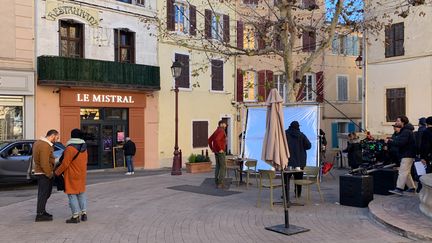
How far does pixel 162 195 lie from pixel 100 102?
1108 centimetres

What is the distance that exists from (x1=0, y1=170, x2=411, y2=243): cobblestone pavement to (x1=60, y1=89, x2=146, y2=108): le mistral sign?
943cm

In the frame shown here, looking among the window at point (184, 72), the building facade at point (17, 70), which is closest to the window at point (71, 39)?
the building facade at point (17, 70)

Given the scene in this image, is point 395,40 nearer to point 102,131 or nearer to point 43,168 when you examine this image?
point 102,131

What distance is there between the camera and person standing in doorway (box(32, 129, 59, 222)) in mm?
8625

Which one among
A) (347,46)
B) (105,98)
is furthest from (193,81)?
(347,46)

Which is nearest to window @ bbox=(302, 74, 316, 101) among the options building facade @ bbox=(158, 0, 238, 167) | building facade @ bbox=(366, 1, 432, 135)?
building facade @ bbox=(158, 0, 238, 167)

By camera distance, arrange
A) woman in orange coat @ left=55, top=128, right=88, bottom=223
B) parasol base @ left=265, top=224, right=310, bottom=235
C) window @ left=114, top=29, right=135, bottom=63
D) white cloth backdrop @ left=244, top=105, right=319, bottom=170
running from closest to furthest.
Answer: parasol base @ left=265, top=224, right=310, bottom=235
woman in orange coat @ left=55, top=128, right=88, bottom=223
white cloth backdrop @ left=244, top=105, right=319, bottom=170
window @ left=114, top=29, right=135, bottom=63

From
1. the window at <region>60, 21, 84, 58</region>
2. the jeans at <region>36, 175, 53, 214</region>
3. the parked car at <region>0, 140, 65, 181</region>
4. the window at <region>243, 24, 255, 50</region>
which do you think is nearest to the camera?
the jeans at <region>36, 175, 53, 214</region>

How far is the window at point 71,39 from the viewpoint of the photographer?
20.9 metres

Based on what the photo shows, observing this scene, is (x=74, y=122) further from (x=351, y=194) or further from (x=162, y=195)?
(x=351, y=194)

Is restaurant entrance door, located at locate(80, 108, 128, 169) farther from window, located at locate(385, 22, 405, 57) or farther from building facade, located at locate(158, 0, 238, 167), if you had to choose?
window, located at locate(385, 22, 405, 57)

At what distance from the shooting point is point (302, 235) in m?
7.54

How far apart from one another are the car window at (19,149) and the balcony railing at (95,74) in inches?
188

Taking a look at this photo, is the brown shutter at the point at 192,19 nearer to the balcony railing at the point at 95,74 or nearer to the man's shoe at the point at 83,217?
the balcony railing at the point at 95,74
